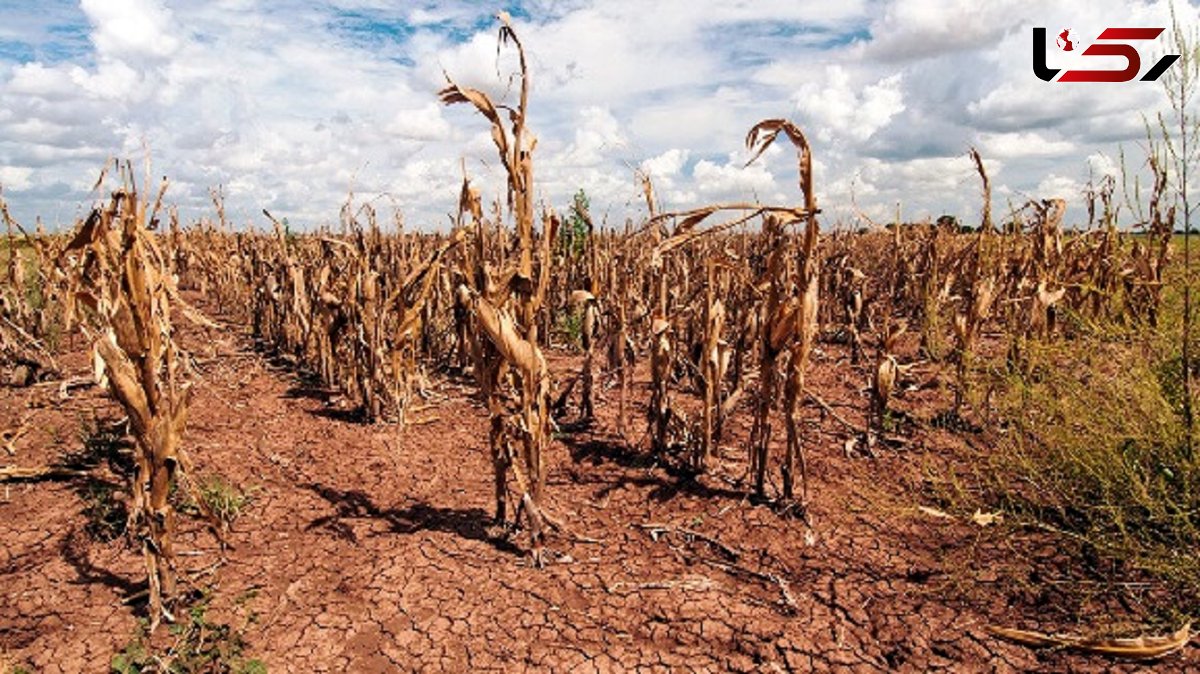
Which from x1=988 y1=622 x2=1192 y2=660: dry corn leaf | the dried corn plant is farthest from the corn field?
x1=988 y1=622 x2=1192 y2=660: dry corn leaf

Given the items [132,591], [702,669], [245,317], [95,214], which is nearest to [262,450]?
[132,591]

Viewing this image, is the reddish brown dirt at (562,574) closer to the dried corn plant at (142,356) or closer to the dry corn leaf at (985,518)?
the dry corn leaf at (985,518)

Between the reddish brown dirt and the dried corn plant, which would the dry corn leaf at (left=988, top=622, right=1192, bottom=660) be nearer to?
the reddish brown dirt

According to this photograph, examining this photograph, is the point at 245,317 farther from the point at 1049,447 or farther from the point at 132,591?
the point at 1049,447

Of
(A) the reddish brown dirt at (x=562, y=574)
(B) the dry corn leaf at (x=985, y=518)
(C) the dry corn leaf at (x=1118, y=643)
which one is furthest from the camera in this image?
(B) the dry corn leaf at (x=985, y=518)

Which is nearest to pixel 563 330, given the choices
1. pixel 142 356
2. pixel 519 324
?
pixel 519 324

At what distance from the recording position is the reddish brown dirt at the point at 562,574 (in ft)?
8.69

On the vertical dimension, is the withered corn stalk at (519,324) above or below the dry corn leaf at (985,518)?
above

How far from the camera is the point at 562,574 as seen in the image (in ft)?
10.3

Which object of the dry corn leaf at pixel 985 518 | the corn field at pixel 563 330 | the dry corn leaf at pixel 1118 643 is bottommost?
the dry corn leaf at pixel 1118 643

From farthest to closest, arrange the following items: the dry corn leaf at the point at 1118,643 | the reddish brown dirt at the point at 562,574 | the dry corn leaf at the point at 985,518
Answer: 1. the dry corn leaf at the point at 985,518
2. the reddish brown dirt at the point at 562,574
3. the dry corn leaf at the point at 1118,643

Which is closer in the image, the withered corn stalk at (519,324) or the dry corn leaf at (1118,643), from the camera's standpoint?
the dry corn leaf at (1118,643)

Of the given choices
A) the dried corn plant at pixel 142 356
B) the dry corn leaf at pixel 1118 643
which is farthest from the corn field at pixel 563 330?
the dry corn leaf at pixel 1118 643

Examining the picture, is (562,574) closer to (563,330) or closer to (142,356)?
(142,356)
